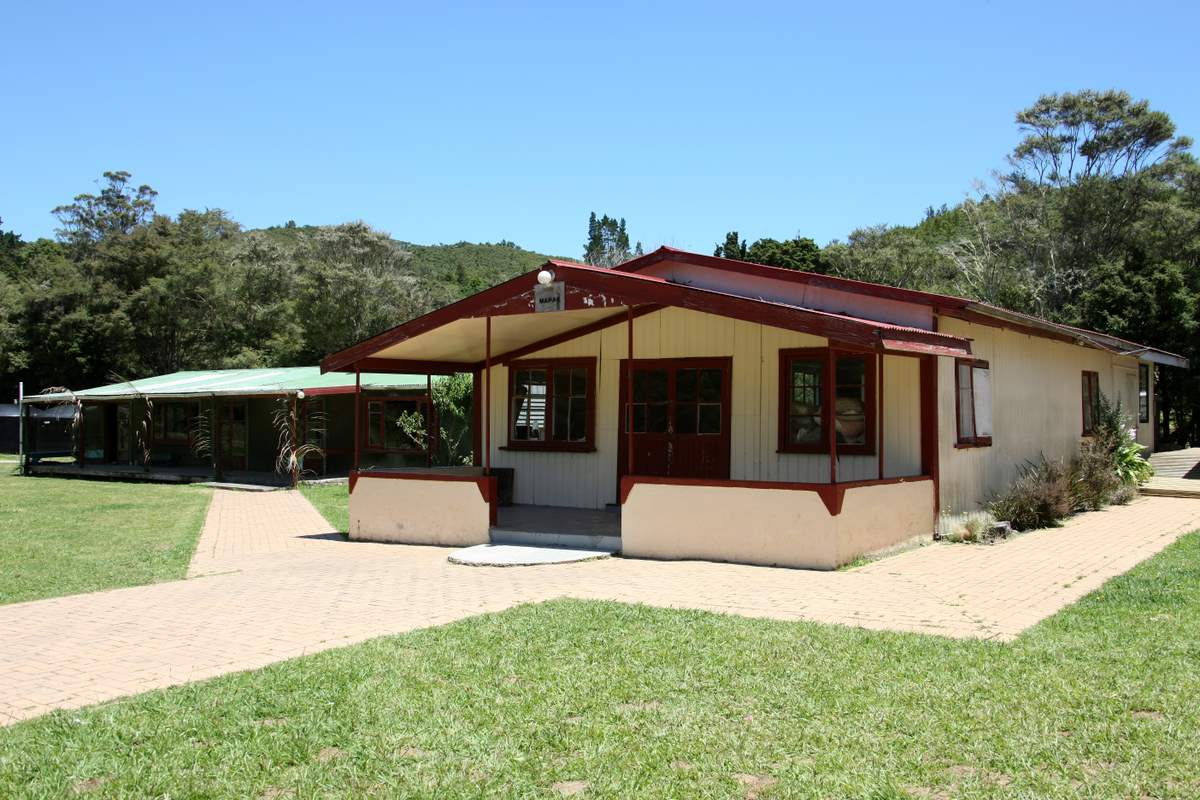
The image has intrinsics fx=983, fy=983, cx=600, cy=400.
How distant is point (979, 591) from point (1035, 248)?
3713 centimetres

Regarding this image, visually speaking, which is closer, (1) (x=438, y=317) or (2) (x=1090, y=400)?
(1) (x=438, y=317)

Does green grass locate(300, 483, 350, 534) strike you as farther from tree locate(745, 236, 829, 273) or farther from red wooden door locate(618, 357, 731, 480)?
tree locate(745, 236, 829, 273)

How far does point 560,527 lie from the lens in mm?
12055

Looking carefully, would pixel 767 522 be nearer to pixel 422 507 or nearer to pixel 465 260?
pixel 422 507

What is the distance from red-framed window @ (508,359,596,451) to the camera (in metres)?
14.0

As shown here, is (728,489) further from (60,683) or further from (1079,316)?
(1079,316)

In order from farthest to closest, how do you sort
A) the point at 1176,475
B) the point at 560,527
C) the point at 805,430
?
the point at 1176,475, the point at 805,430, the point at 560,527

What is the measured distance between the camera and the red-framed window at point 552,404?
551 inches

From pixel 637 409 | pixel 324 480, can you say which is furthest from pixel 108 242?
pixel 637 409

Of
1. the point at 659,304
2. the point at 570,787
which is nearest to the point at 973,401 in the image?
the point at 659,304

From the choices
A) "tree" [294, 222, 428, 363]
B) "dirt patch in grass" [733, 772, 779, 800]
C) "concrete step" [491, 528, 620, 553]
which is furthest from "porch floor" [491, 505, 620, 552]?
"tree" [294, 222, 428, 363]

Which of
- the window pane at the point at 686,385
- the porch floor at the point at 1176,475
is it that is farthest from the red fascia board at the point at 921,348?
the porch floor at the point at 1176,475

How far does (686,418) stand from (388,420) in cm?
1357

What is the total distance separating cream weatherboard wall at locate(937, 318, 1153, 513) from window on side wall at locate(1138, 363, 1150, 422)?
448cm
